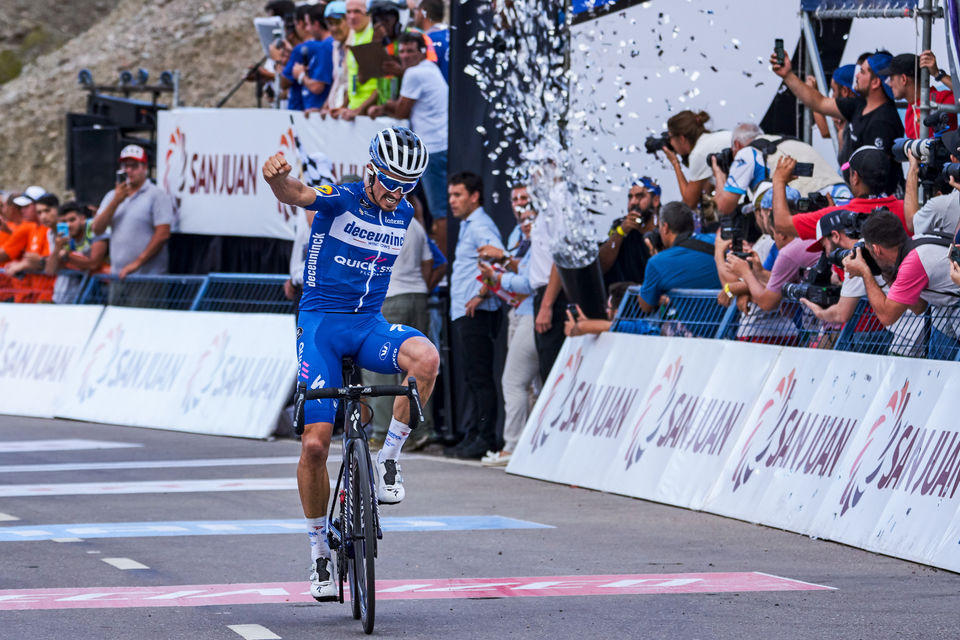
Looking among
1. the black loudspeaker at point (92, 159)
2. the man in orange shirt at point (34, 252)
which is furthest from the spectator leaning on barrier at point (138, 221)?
the black loudspeaker at point (92, 159)

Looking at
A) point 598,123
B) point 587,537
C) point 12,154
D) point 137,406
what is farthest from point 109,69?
point 587,537

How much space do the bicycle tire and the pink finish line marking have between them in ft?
2.52

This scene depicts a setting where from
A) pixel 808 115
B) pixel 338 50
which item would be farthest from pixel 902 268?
pixel 338 50

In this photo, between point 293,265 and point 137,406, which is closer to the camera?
point 293,265

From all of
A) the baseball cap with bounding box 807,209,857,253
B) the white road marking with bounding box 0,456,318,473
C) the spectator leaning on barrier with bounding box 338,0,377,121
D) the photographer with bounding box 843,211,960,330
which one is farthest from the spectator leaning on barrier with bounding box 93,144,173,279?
the photographer with bounding box 843,211,960,330

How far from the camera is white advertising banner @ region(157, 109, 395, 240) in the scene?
17641 millimetres

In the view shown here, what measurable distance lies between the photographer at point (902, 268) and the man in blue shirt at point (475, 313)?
210 inches

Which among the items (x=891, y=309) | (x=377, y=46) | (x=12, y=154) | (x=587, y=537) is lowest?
(x=12, y=154)

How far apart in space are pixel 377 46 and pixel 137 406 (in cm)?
500

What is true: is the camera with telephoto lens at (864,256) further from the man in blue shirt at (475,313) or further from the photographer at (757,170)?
the man in blue shirt at (475,313)

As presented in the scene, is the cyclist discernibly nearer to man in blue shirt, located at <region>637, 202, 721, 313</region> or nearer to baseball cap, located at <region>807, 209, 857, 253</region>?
baseball cap, located at <region>807, 209, 857, 253</region>

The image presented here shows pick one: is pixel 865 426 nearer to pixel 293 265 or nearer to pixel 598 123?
pixel 598 123

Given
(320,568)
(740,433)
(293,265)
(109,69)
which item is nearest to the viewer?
(320,568)

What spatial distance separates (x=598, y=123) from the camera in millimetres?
14250
